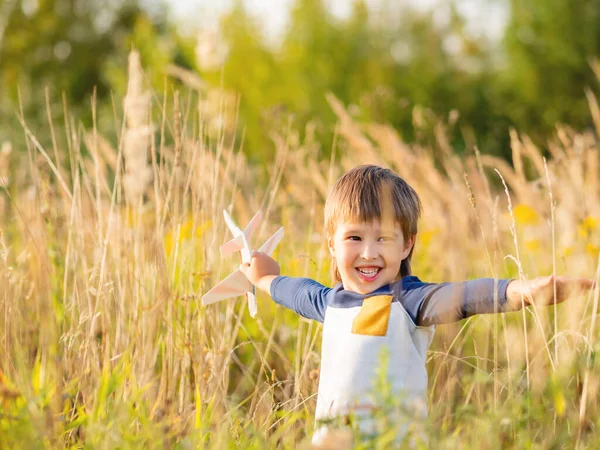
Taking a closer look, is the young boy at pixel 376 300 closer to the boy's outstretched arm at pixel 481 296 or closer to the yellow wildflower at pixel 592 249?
the boy's outstretched arm at pixel 481 296

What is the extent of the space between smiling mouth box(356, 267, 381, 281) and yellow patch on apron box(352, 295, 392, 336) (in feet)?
0.21

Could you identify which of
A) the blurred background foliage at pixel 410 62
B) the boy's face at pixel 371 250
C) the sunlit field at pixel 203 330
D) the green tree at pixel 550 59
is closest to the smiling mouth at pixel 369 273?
the boy's face at pixel 371 250

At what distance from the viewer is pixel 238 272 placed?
2160 mm

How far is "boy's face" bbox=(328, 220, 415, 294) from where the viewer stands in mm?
1832

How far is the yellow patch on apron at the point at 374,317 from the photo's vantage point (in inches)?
69.1

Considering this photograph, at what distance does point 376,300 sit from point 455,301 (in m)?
0.20

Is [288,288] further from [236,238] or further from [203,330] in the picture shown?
[203,330]

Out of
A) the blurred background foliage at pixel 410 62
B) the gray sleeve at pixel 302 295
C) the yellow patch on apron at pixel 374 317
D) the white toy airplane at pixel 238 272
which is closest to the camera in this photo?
the yellow patch on apron at pixel 374 317

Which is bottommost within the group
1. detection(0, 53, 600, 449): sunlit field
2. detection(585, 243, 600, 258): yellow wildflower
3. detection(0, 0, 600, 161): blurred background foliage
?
detection(0, 53, 600, 449): sunlit field

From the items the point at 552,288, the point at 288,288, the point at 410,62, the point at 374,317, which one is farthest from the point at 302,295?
the point at 410,62

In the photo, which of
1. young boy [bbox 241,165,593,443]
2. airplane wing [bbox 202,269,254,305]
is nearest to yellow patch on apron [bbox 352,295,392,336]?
young boy [bbox 241,165,593,443]

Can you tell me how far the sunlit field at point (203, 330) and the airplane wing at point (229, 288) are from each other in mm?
118

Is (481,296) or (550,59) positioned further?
(550,59)

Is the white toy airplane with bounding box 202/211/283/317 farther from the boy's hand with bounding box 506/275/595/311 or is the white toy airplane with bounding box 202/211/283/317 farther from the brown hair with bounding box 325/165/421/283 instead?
the boy's hand with bounding box 506/275/595/311
